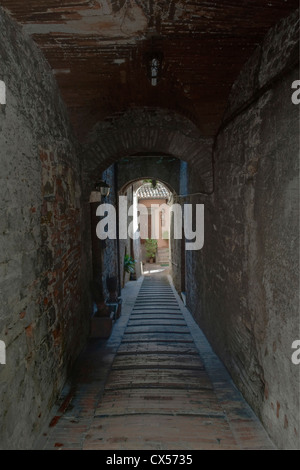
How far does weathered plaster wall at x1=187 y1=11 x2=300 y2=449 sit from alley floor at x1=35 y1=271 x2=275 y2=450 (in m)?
0.24

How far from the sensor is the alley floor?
255cm

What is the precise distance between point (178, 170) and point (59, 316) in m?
6.87

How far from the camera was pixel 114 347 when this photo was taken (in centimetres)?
458

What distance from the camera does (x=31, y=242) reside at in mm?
2520

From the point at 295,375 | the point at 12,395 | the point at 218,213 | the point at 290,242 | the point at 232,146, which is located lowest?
the point at 12,395

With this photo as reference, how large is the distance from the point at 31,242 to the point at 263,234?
80.7 inches

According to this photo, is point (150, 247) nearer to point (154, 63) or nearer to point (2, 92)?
point (154, 63)

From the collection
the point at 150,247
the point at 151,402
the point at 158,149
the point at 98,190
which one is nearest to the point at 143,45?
the point at 158,149

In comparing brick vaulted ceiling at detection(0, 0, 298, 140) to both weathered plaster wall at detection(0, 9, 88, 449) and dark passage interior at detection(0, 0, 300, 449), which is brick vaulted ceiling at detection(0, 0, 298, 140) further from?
weathered plaster wall at detection(0, 9, 88, 449)

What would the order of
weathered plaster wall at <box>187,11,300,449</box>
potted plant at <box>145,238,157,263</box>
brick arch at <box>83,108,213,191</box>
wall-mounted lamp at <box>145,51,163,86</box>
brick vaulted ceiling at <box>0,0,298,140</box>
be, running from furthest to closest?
1. potted plant at <box>145,238,157,263</box>
2. brick arch at <box>83,108,213,191</box>
3. wall-mounted lamp at <box>145,51,163,86</box>
4. brick vaulted ceiling at <box>0,0,298,140</box>
5. weathered plaster wall at <box>187,11,300,449</box>

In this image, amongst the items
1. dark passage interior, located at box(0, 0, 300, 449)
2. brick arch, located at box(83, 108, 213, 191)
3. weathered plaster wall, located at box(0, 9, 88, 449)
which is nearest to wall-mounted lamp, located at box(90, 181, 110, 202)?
dark passage interior, located at box(0, 0, 300, 449)
